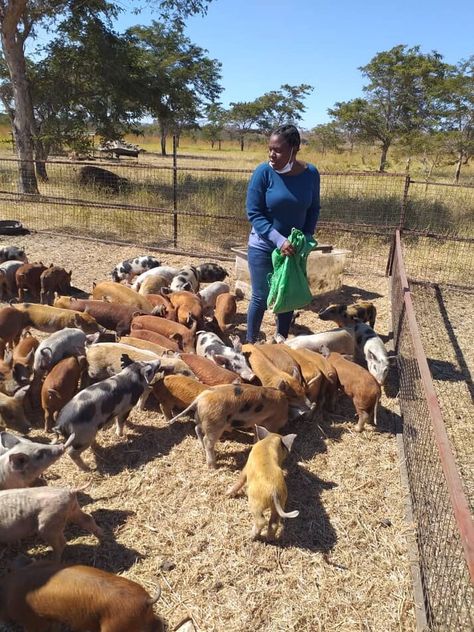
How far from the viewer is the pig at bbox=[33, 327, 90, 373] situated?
4.23m

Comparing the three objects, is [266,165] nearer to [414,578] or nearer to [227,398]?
[227,398]

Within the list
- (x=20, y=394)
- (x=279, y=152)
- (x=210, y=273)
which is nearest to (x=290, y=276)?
(x=279, y=152)

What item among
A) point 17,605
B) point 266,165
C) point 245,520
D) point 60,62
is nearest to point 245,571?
point 245,520

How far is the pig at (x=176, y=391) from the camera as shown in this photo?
3.94m

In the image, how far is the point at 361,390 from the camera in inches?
162

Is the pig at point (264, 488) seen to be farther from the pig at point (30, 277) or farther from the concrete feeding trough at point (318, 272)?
the pig at point (30, 277)

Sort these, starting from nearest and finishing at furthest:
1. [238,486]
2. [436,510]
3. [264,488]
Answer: [264,488] → [436,510] → [238,486]

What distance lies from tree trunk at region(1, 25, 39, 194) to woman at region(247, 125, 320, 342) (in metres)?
9.41

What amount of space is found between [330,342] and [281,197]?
1633 mm

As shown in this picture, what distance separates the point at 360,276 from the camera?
8.58 meters

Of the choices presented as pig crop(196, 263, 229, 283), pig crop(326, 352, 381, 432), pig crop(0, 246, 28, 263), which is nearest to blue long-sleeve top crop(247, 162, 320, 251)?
pig crop(326, 352, 381, 432)

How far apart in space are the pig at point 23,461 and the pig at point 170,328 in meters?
2.11

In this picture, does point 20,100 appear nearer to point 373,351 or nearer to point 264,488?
point 373,351

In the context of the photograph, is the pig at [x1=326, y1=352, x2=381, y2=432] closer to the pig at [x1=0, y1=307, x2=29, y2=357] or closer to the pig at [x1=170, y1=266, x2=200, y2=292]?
the pig at [x1=170, y1=266, x2=200, y2=292]
